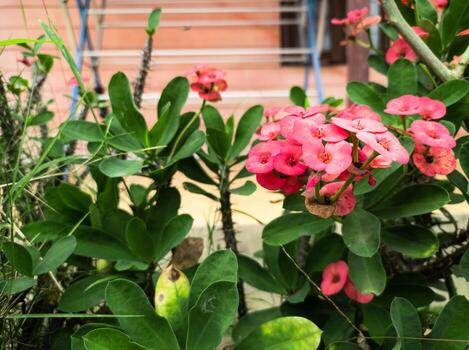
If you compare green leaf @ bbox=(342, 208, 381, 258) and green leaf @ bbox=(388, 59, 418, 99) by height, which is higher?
green leaf @ bbox=(388, 59, 418, 99)

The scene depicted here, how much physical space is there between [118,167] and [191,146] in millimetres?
110

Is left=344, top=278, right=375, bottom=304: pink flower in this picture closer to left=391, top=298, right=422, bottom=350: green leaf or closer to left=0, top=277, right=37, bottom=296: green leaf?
left=391, top=298, right=422, bottom=350: green leaf

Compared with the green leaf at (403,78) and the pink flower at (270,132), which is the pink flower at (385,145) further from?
the green leaf at (403,78)

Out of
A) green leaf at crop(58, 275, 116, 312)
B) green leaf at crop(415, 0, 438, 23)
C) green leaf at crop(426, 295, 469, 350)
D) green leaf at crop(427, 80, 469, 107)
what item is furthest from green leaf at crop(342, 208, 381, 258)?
green leaf at crop(415, 0, 438, 23)

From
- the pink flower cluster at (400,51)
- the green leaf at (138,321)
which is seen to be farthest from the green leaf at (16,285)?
the pink flower cluster at (400,51)

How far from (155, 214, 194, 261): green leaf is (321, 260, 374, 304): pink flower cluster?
0.20 metres

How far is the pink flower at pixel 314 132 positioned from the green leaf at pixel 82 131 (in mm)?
349

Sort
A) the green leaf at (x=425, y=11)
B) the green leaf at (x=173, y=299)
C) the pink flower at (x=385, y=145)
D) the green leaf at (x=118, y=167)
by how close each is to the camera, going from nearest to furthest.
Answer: the pink flower at (x=385, y=145) < the green leaf at (x=173, y=299) < the green leaf at (x=118, y=167) < the green leaf at (x=425, y=11)

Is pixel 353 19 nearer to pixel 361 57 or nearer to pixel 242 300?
pixel 242 300

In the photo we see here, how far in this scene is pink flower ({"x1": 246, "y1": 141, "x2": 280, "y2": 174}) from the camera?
655 millimetres

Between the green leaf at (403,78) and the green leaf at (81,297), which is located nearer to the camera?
the green leaf at (81,297)

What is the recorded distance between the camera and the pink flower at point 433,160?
0.68m

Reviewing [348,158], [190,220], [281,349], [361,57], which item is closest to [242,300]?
[190,220]

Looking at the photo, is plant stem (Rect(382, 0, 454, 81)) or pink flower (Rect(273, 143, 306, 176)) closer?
pink flower (Rect(273, 143, 306, 176))
